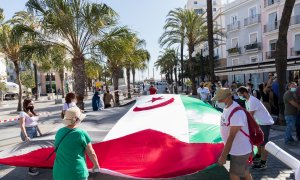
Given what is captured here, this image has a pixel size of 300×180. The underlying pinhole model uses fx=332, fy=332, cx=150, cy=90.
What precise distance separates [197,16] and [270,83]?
2024cm

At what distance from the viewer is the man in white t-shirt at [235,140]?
4230 millimetres

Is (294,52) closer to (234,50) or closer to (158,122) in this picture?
(234,50)

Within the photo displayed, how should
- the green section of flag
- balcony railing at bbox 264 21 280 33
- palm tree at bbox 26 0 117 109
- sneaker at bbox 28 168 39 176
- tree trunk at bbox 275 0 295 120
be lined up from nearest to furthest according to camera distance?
the green section of flag → sneaker at bbox 28 168 39 176 → tree trunk at bbox 275 0 295 120 → palm tree at bbox 26 0 117 109 → balcony railing at bbox 264 21 280 33

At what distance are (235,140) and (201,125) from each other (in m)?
1.81

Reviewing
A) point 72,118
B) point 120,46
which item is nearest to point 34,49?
point 120,46

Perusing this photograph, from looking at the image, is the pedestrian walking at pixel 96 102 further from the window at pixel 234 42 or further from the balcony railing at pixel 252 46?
the window at pixel 234 42

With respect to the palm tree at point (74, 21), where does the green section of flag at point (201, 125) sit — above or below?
below

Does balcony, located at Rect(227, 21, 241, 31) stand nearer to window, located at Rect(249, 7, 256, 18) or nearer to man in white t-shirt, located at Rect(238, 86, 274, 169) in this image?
window, located at Rect(249, 7, 256, 18)

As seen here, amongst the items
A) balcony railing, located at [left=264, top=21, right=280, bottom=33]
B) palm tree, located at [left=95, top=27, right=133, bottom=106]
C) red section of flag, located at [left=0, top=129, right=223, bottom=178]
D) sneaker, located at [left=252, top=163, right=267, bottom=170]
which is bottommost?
sneaker, located at [left=252, top=163, right=267, bottom=170]

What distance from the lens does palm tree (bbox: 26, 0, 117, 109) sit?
15055 mm

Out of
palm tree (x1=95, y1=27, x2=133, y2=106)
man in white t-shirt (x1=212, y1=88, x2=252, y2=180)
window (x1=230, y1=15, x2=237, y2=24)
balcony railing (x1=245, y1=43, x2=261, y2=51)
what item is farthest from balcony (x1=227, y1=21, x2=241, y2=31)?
man in white t-shirt (x1=212, y1=88, x2=252, y2=180)

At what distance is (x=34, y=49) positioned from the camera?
49.9 ft

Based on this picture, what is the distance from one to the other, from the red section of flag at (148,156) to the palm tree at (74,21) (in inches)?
371

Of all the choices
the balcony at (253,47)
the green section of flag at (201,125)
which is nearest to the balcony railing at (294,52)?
the balcony at (253,47)
